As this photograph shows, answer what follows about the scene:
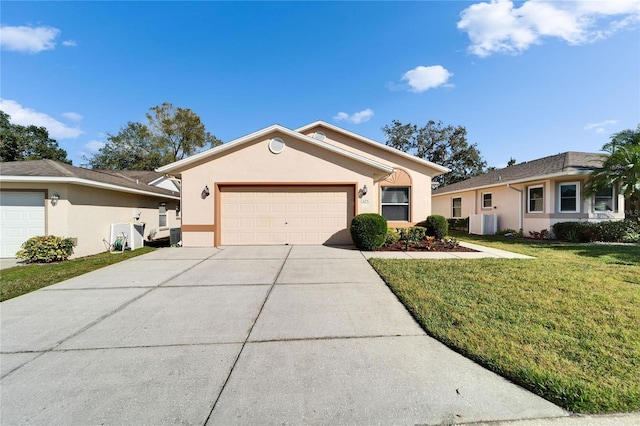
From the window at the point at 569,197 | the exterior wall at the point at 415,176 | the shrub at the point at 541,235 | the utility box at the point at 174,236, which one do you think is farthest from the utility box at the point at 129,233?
the window at the point at 569,197

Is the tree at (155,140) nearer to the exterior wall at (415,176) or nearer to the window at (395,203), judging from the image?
A: the exterior wall at (415,176)

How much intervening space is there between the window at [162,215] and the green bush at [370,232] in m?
11.8

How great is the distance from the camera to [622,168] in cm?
1059

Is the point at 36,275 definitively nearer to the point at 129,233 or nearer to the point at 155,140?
the point at 129,233

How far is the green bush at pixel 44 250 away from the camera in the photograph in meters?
7.89

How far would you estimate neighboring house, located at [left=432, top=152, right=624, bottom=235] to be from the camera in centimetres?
1177

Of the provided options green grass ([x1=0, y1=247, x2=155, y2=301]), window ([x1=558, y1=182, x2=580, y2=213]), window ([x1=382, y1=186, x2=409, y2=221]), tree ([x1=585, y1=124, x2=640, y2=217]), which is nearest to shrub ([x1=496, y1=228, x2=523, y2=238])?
window ([x1=558, y1=182, x2=580, y2=213])

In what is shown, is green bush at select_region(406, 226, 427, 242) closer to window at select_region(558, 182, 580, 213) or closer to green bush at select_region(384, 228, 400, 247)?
green bush at select_region(384, 228, 400, 247)

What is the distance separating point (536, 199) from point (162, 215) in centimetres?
2030

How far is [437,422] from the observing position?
6.35 ft

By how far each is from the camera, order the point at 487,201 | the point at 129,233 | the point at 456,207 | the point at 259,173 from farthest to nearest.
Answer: the point at 456,207 → the point at 487,201 → the point at 129,233 → the point at 259,173

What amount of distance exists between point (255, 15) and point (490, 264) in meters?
12.1

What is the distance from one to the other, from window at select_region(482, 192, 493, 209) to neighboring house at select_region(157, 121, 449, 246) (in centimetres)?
1016

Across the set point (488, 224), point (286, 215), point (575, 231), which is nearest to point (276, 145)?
point (286, 215)
